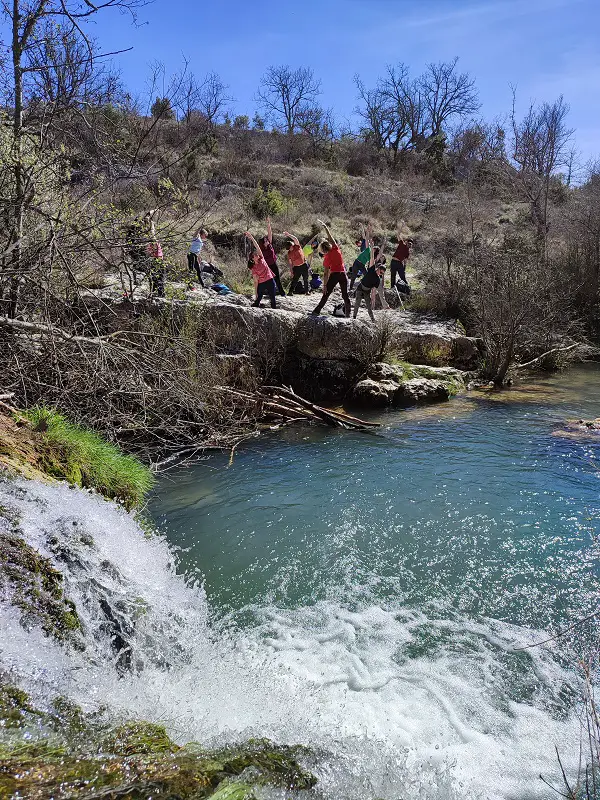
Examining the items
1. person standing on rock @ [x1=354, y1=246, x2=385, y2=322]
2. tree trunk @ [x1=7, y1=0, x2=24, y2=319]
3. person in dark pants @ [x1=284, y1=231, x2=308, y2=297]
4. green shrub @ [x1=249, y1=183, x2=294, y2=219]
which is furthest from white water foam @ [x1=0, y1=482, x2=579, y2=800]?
green shrub @ [x1=249, y1=183, x2=294, y2=219]

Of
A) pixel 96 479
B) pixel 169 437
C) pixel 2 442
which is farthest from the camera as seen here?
pixel 169 437

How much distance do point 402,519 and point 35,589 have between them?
407cm

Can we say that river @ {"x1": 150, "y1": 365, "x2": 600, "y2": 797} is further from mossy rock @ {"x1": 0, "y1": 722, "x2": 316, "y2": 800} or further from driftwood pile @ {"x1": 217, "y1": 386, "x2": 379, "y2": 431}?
driftwood pile @ {"x1": 217, "y1": 386, "x2": 379, "y2": 431}

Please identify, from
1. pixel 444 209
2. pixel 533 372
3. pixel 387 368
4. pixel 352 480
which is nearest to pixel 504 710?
pixel 352 480

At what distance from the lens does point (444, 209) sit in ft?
91.8

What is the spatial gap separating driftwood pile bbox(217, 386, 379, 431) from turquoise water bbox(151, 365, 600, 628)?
421mm

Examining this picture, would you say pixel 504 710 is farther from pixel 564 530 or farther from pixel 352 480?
pixel 352 480

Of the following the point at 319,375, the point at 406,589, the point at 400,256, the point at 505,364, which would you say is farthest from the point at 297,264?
the point at 406,589

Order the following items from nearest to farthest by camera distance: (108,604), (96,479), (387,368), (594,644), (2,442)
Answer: (108,604)
(594,644)
(2,442)
(96,479)
(387,368)

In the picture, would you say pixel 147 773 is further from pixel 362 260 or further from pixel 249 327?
pixel 362 260

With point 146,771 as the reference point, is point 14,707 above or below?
above

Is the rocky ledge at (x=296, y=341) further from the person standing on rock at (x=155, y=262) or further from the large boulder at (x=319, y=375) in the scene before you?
the person standing on rock at (x=155, y=262)

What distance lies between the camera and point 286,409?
10.3 metres

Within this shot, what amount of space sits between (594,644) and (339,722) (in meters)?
2.15
